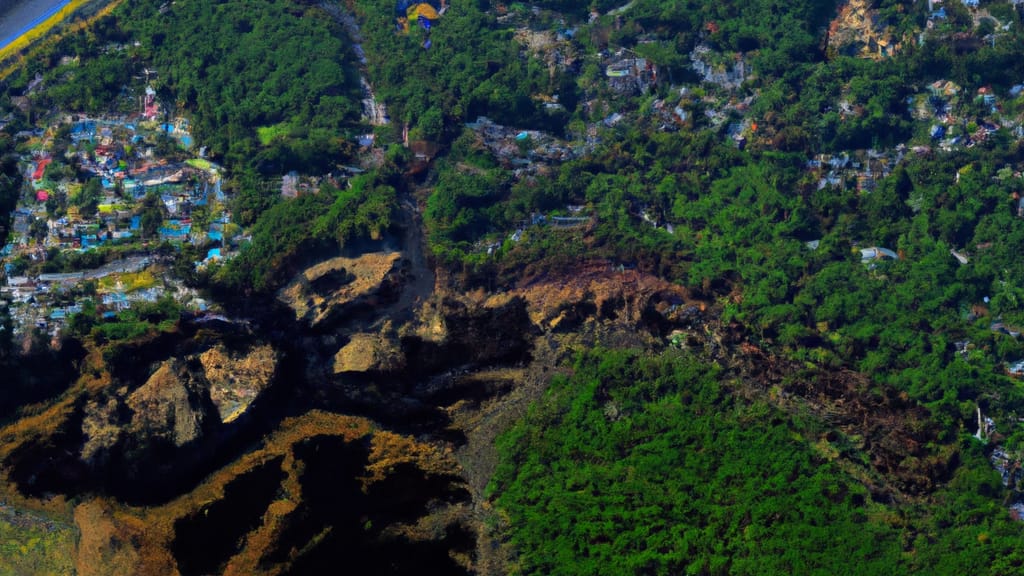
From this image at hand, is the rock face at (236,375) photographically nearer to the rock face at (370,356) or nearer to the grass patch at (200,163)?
the rock face at (370,356)

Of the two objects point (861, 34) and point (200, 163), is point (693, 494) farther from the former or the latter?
point (861, 34)

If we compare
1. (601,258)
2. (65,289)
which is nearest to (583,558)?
(601,258)

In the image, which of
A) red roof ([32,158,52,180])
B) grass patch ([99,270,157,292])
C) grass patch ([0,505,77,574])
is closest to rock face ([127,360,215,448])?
grass patch ([0,505,77,574])

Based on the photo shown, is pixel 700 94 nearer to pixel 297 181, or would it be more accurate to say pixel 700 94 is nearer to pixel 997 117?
pixel 997 117

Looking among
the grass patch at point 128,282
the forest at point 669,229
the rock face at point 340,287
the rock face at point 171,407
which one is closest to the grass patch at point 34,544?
the rock face at point 171,407

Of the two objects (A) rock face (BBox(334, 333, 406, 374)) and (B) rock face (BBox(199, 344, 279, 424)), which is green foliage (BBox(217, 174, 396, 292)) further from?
(A) rock face (BBox(334, 333, 406, 374))
